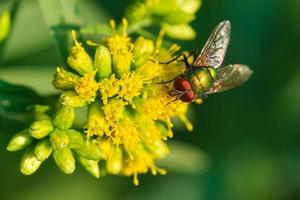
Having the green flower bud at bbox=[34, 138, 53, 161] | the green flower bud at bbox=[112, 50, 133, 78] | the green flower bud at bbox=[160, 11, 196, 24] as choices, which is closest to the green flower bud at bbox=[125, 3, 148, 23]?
the green flower bud at bbox=[160, 11, 196, 24]

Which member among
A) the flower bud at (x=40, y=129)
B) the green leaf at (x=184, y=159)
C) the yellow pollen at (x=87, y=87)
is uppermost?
the yellow pollen at (x=87, y=87)

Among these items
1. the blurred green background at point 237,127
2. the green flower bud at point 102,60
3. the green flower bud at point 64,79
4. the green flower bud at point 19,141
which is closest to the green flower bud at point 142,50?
the green flower bud at point 102,60

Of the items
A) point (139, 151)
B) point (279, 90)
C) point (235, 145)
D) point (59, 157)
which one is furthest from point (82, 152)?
point (279, 90)

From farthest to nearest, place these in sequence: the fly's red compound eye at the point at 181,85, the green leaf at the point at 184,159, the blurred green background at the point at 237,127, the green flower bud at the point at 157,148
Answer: the blurred green background at the point at 237,127 < the green leaf at the point at 184,159 < the green flower bud at the point at 157,148 < the fly's red compound eye at the point at 181,85

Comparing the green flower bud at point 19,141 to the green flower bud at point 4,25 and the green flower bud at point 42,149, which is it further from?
the green flower bud at point 4,25

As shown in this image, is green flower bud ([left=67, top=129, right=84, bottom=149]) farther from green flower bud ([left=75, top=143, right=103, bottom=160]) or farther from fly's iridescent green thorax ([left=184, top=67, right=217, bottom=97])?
fly's iridescent green thorax ([left=184, top=67, right=217, bottom=97])

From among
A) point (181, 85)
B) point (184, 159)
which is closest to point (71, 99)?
point (181, 85)
